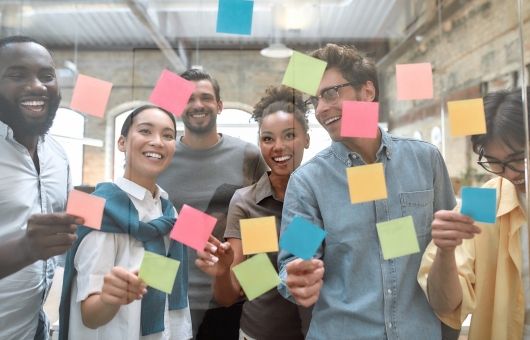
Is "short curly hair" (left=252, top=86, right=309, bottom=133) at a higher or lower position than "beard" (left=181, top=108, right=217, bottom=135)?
higher

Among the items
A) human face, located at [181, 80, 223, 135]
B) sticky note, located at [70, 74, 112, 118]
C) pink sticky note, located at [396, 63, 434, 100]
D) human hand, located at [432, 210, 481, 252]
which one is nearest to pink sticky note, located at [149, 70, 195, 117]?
human face, located at [181, 80, 223, 135]

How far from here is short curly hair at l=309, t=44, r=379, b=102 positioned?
1085mm

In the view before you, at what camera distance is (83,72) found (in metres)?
1.11

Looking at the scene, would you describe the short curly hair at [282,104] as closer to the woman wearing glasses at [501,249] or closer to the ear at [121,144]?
the ear at [121,144]

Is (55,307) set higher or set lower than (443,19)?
lower

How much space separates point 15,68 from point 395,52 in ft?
3.87

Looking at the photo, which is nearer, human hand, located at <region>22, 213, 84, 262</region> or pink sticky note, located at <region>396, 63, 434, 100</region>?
human hand, located at <region>22, 213, 84, 262</region>

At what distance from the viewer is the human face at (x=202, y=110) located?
1.09m

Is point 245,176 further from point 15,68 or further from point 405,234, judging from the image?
point 15,68

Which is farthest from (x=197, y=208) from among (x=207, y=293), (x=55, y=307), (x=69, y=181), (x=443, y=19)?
(x=443, y=19)

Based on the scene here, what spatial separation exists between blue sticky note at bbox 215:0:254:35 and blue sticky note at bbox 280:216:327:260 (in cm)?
62

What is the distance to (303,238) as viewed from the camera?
3.21 ft

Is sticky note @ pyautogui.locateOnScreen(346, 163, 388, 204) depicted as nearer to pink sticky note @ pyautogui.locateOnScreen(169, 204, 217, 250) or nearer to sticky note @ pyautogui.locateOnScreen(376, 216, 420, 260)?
sticky note @ pyautogui.locateOnScreen(376, 216, 420, 260)

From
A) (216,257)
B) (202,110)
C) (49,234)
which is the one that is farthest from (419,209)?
(49,234)
